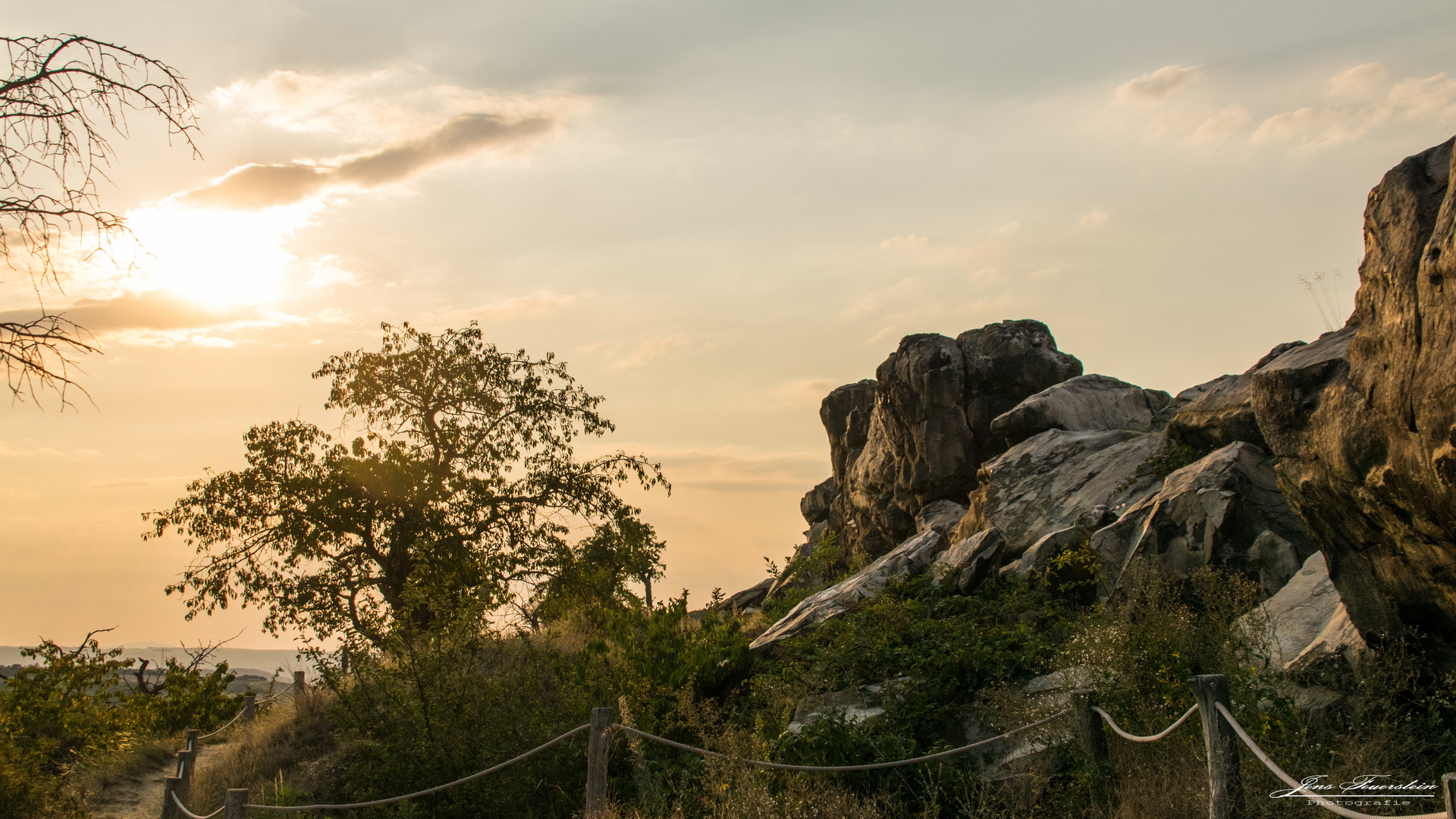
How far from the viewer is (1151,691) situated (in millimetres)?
7625

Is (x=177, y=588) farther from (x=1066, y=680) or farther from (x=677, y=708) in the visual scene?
(x=1066, y=680)

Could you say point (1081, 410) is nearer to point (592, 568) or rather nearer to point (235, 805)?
point (592, 568)

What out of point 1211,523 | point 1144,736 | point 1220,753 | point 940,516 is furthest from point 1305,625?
point 940,516

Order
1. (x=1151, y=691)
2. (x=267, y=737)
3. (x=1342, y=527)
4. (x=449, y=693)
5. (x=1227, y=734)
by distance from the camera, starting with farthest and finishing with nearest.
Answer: (x=267, y=737)
(x=449, y=693)
(x=1151, y=691)
(x=1342, y=527)
(x=1227, y=734)

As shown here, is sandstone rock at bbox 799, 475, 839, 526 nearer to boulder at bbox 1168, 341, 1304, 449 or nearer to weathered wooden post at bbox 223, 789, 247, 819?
boulder at bbox 1168, 341, 1304, 449

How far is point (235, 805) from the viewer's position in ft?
26.6

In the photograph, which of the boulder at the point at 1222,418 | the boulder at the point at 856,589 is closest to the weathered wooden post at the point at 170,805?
the boulder at the point at 856,589

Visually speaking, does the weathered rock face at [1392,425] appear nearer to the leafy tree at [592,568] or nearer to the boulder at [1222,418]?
the boulder at [1222,418]

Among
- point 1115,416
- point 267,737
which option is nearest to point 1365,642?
point 1115,416

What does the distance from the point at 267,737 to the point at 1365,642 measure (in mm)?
14546

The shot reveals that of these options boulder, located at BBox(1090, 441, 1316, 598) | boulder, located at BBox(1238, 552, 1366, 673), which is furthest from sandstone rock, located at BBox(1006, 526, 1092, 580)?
boulder, located at BBox(1238, 552, 1366, 673)

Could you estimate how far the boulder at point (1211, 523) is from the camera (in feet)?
32.8

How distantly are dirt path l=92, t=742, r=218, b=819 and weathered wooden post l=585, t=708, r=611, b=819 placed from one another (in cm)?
745

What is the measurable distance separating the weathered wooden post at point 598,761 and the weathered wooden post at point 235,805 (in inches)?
124
